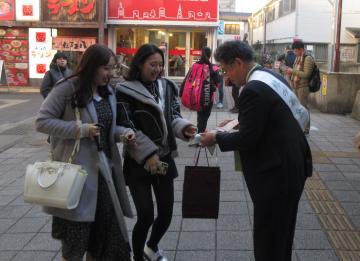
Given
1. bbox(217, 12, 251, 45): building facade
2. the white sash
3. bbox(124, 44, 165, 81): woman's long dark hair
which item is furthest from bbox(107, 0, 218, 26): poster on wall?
bbox(217, 12, 251, 45): building facade

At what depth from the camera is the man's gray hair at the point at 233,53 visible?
9.61ft

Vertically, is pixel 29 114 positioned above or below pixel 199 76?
below

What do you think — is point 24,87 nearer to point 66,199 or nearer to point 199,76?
point 199,76

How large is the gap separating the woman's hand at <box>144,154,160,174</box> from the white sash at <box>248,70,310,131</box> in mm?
922

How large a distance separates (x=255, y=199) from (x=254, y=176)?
143mm

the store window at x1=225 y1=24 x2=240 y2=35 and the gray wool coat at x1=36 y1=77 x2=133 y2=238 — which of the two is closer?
the gray wool coat at x1=36 y1=77 x2=133 y2=238

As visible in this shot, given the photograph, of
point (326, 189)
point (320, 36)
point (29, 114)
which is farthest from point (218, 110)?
point (320, 36)

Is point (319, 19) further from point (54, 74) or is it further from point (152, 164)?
point (152, 164)

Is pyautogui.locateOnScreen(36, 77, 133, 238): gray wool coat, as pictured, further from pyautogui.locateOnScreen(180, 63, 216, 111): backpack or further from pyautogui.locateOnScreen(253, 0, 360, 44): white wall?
pyautogui.locateOnScreen(253, 0, 360, 44): white wall

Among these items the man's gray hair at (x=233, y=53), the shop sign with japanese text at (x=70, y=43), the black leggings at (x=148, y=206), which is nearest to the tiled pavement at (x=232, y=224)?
the black leggings at (x=148, y=206)

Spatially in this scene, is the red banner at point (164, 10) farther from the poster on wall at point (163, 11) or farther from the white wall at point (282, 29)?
the white wall at point (282, 29)

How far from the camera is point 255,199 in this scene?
9.78 ft

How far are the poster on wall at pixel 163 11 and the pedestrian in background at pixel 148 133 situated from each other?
15812mm

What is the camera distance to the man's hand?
120 inches
